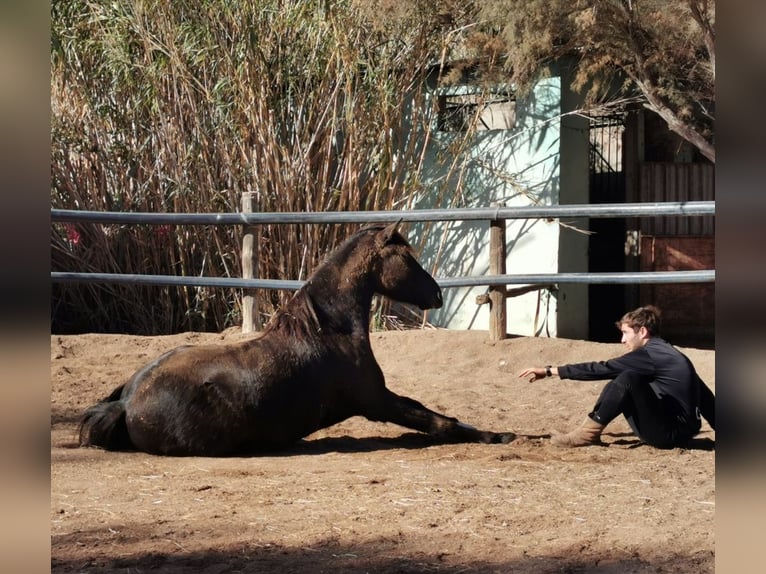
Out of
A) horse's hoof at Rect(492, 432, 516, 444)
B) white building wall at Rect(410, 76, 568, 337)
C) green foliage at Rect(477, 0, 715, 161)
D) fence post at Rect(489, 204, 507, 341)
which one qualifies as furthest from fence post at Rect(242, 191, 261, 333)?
horse's hoof at Rect(492, 432, 516, 444)

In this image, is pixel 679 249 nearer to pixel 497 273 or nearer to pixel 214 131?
→ pixel 497 273

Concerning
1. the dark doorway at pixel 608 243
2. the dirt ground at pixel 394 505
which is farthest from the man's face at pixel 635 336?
the dark doorway at pixel 608 243

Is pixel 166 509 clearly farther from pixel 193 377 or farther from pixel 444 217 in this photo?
pixel 444 217

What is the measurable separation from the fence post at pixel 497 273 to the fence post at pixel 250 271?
252 cm

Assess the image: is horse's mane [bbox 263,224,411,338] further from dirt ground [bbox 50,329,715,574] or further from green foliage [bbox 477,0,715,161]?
green foliage [bbox 477,0,715,161]

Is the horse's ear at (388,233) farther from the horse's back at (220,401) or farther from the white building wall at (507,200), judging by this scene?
the white building wall at (507,200)

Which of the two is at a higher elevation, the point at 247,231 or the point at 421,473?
the point at 247,231

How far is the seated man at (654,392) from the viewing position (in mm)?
5684

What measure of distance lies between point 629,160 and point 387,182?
3273mm

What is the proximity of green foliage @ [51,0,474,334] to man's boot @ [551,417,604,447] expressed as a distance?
533cm

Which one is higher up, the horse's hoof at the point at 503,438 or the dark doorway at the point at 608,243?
the dark doorway at the point at 608,243

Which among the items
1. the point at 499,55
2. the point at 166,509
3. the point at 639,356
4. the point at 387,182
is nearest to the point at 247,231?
the point at 387,182

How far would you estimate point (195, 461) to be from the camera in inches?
218
